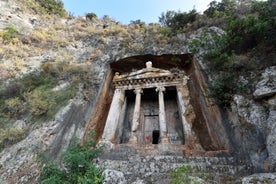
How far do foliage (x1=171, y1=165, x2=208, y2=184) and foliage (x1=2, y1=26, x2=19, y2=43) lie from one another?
13227 millimetres

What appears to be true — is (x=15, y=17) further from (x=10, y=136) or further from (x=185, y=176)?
(x=185, y=176)

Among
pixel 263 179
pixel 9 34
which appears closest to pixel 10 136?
pixel 263 179

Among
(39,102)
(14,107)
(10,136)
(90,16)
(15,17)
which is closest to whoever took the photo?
(10,136)

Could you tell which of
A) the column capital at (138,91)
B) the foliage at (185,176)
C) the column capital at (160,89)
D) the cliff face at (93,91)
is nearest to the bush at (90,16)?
the cliff face at (93,91)

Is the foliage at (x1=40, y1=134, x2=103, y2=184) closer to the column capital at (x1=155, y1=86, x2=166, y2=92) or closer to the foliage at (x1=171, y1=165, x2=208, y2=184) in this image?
the foliage at (x1=171, y1=165, x2=208, y2=184)

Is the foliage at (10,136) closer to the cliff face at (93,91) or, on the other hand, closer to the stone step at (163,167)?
the cliff face at (93,91)

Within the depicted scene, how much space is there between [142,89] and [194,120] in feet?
11.8

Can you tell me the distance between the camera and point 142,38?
40.6 feet

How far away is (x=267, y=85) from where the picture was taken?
4.81 m

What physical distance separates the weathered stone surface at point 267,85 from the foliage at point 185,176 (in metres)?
2.69

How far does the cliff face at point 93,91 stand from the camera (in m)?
4.69

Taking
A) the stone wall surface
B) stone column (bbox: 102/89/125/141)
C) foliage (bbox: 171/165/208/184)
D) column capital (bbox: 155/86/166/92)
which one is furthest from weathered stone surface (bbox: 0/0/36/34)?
foliage (bbox: 171/165/208/184)

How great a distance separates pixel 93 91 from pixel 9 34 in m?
8.48

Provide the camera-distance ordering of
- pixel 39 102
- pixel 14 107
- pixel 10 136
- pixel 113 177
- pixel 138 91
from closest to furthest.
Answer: pixel 113 177
pixel 10 136
pixel 39 102
pixel 14 107
pixel 138 91
